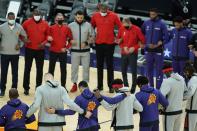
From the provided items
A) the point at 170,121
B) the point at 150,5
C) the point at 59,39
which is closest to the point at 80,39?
the point at 59,39

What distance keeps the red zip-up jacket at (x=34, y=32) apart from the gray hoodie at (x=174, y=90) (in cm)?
415

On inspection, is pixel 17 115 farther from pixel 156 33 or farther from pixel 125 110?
pixel 156 33

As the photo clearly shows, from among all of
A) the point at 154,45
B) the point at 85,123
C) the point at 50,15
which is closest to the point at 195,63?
the point at 154,45

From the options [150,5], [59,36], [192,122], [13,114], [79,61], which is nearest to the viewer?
[13,114]

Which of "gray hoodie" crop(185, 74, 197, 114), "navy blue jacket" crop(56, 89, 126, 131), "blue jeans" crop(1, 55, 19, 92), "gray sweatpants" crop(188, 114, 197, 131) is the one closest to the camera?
"navy blue jacket" crop(56, 89, 126, 131)

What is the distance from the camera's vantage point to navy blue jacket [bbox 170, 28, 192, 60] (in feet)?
53.2

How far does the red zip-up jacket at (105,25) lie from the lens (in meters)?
16.3

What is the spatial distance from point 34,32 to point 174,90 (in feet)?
14.4

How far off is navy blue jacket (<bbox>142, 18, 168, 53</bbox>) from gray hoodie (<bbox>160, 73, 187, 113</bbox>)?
333 centimetres

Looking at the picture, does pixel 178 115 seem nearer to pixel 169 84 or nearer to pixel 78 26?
pixel 169 84

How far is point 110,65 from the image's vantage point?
16.6 metres

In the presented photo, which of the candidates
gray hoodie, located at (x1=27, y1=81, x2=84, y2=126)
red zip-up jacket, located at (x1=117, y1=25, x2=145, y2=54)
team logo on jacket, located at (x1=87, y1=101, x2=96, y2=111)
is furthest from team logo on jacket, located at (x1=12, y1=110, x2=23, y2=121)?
red zip-up jacket, located at (x1=117, y1=25, x2=145, y2=54)

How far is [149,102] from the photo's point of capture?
40.2 feet

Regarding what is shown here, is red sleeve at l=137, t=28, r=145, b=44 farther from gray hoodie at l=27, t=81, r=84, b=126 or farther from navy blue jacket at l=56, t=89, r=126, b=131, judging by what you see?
gray hoodie at l=27, t=81, r=84, b=126
